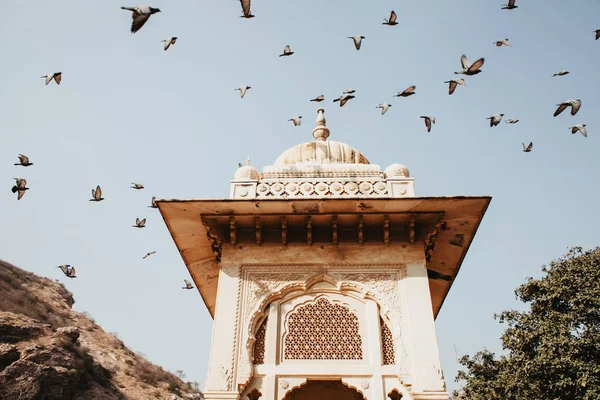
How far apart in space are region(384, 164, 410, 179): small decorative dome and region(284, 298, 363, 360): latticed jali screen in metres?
2.53

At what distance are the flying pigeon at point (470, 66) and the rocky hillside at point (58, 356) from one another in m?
35.8

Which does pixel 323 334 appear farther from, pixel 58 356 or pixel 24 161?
pixel 58 356

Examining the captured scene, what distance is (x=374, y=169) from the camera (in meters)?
9.62

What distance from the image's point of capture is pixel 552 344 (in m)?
16.7

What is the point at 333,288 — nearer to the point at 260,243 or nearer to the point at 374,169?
the point at 260,243

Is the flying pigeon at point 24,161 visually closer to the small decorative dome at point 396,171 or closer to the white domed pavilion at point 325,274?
the white domed pavilion at point 325,274

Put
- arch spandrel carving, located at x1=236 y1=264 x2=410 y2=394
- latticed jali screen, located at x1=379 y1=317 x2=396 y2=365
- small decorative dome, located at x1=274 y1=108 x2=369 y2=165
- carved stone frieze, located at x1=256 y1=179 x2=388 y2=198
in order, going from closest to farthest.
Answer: latticed jali screen, located at x1=379 y1=317 x2=396 y2=365
arch spandrel carving, located at x1=236 y1=264 x2=410 y2=394
carved stone frieze, located at x1=256 y1=179 x2=388 y2=198
small decorative dome, located at x1=274 y1=108 x2=369 y2=165

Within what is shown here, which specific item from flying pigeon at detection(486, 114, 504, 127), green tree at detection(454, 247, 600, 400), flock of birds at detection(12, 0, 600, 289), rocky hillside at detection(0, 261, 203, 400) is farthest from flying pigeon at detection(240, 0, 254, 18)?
rocky hillside at detection(0, 261, 203, 400)

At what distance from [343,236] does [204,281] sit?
337 cm

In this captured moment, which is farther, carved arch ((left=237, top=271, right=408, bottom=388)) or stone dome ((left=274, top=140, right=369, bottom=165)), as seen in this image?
stone dome ((left=274, top=140, right=369, bottom=165))

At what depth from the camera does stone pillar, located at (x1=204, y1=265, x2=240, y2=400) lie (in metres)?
7.22

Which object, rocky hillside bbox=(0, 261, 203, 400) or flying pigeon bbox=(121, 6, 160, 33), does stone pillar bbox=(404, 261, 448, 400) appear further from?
rocky hillside bbox=(0, 261, 203, 400)

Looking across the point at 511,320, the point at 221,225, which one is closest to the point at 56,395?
the point at 511,320

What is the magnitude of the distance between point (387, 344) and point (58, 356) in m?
39.1
